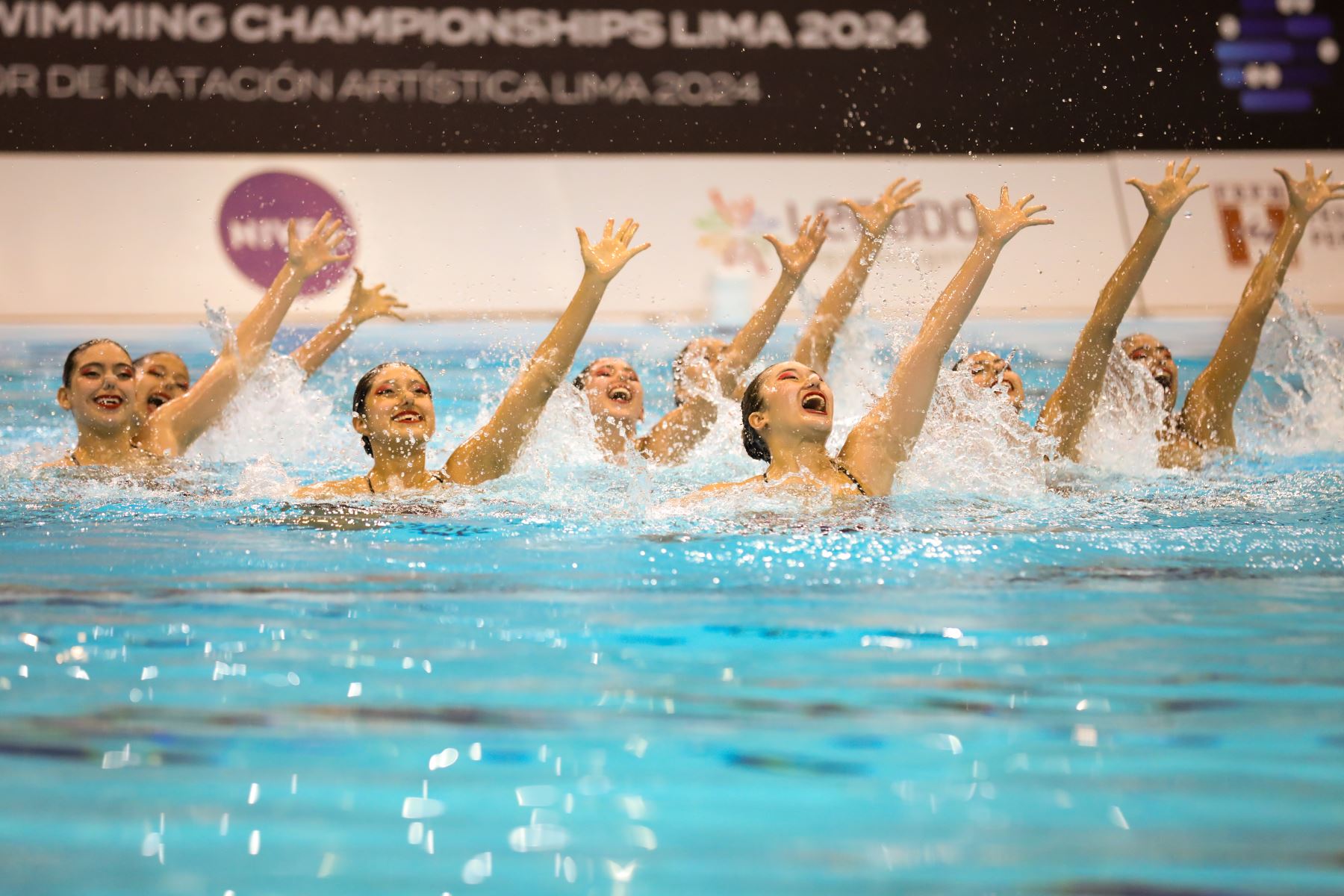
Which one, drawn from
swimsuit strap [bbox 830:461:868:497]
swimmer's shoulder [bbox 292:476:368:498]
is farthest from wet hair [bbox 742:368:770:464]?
swimmer's shoulder [bbox 292:476:368:498]

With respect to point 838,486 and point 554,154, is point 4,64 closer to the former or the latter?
point 554,154

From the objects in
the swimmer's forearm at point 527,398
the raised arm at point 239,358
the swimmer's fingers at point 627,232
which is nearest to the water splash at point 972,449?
the swimmer's fingers at point 627,232

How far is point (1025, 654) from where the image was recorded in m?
2.37

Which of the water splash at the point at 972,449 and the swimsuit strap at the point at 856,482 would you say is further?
the water splash at the point at 972,449

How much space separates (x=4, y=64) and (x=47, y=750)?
872 centimetres

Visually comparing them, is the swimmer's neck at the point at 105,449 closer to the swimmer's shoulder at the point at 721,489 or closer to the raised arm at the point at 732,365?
the raised arm at the point at 732,365

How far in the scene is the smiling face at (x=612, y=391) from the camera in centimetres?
496

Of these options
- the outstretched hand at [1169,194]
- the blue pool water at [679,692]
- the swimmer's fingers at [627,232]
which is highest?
the outstretched hand at [1169,194]

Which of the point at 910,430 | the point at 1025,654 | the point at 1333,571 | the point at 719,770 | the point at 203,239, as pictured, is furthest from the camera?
the point at 203,239

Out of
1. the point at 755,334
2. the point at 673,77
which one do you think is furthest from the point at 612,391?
the point at 673,77

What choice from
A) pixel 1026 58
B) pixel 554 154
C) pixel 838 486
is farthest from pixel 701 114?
pixel 838 486

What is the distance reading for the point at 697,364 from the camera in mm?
4848

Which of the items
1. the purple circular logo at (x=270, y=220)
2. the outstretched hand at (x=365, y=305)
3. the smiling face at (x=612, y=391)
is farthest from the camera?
the purple circular logo at (x=270, y=220)

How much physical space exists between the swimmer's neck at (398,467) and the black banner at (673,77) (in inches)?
229
